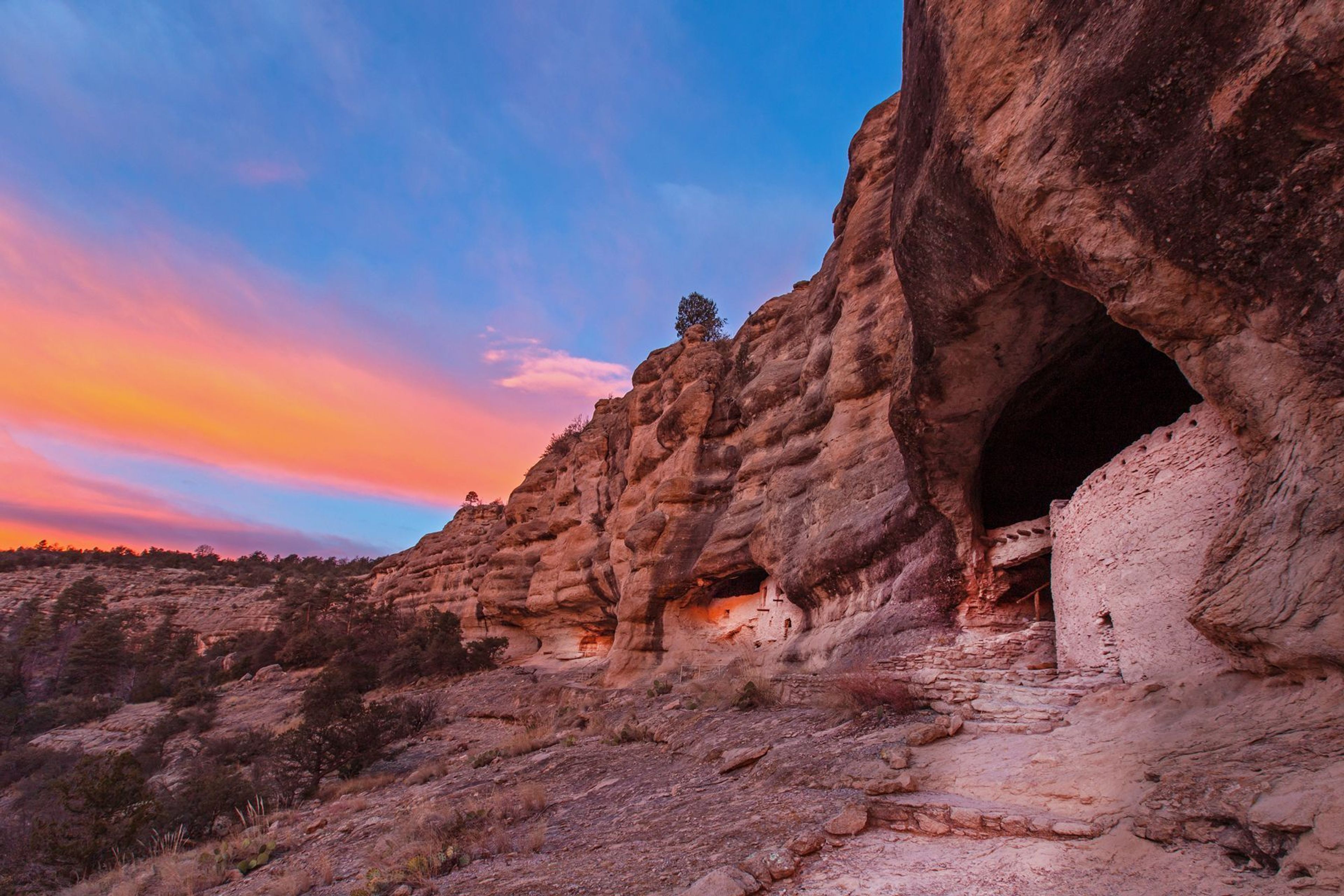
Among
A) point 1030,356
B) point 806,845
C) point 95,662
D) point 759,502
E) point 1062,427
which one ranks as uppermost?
point 1030,356

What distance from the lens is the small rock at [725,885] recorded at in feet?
13.4

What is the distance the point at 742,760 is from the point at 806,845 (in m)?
2.91

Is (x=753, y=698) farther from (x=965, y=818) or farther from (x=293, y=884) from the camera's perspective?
(x=965, y=818)

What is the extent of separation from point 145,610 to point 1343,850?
197ft

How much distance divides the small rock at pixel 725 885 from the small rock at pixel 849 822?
0.74 m

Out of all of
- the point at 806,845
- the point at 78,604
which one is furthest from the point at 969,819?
the point at 78,604

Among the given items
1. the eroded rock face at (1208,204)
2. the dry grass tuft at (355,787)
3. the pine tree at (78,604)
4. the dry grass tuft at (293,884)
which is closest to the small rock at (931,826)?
the eroded rock face at (1208,204)

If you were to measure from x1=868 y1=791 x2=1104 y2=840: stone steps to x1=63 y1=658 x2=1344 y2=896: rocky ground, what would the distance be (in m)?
0.01

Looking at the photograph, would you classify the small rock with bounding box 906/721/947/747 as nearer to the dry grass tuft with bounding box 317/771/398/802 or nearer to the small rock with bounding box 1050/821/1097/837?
the small rock with bounding box 1050/821/1097/837

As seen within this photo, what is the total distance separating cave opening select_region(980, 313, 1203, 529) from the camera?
878 centimetres

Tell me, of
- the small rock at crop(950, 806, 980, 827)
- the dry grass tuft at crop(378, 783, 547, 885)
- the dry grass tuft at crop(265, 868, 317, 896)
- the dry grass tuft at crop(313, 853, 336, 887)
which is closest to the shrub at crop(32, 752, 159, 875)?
the dry grass tuft at crop(313, 853, 336, 887)

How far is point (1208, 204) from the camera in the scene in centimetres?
475

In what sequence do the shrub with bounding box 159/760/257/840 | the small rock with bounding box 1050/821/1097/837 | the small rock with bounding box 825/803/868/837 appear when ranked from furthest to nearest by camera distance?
the shrub with bounding box 159/760/257/840, the small rock with bounding box 825/803/868/837, the small rock with bounding box 1050/821/1097/837

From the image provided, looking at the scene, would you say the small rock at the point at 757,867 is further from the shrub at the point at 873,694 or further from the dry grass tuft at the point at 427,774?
the dry grass tuft at the point at 427,774
